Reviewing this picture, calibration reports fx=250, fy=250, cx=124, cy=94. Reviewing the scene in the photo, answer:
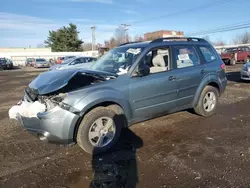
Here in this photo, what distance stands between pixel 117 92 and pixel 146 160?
1225 millimetres

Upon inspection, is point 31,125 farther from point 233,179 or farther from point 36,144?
point 233,179

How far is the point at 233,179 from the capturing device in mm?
3252

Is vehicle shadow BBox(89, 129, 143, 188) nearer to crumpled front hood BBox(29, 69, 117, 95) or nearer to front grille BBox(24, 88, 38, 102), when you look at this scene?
crumpled front hood BBox(29, 69, 117, 95)

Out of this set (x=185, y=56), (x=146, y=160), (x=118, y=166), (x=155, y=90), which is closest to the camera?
(x=118, y=166)

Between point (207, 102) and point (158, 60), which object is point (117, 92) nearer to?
point (158, 60)

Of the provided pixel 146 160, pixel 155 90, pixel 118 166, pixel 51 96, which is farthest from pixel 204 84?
pixel 51 96

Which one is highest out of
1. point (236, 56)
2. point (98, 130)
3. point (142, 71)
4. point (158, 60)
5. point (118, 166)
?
point (236, 56)

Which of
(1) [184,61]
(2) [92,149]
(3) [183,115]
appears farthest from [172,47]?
(2) [92,149]

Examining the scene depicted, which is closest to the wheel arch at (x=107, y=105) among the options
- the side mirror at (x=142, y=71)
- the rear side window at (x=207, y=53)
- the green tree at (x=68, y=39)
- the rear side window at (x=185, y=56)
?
the side mirror at (x=142, y=71)

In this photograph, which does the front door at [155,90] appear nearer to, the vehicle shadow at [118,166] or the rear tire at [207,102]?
the vehicle shadow at [118,166]

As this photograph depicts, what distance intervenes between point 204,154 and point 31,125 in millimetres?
2806

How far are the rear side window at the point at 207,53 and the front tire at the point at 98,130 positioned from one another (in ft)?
9.56

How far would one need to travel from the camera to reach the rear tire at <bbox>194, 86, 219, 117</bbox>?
591 centimetres

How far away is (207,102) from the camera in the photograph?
6109 millimetres
